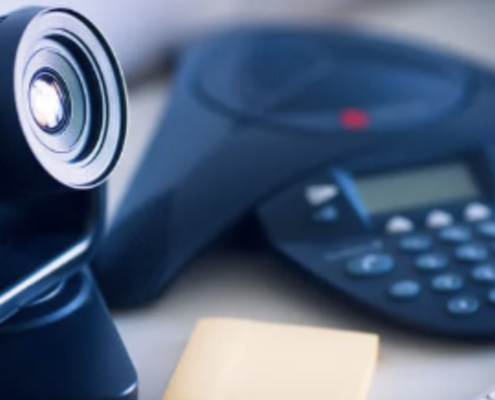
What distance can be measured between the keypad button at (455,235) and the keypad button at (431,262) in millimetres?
12

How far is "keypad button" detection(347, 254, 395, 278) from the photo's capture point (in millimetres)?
541

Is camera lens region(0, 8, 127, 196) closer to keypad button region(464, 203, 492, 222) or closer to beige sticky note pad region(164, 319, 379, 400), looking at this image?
beige sticky note pad region(164, 319, 379, 400)

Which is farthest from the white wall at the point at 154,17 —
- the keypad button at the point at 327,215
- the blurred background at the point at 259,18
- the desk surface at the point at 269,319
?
the keypad button at the point at 327,215

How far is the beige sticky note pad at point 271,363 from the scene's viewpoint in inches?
18.4

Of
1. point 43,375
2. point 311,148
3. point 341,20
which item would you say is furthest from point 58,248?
point 341,20

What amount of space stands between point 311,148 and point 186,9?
29cm

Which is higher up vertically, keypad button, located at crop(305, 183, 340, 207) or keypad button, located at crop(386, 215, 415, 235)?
keypad button, located at crop(305, 183, 340, 207)

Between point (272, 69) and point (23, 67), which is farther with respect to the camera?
point (272, 69)

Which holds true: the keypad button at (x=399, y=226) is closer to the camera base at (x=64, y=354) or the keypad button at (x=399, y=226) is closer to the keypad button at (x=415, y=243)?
the keypad button at (x=415, y=243)

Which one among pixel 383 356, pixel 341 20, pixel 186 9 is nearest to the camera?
pixel 383 356

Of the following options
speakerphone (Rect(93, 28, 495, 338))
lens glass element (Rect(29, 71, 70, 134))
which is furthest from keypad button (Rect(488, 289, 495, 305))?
lens glass element (Rect(29, 71, 70, 134))

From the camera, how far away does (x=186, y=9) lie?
860 mm

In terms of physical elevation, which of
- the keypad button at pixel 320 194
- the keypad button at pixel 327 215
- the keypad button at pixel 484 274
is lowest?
the keypad button at pixel 484 274

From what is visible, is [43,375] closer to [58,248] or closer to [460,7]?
[58,248]
